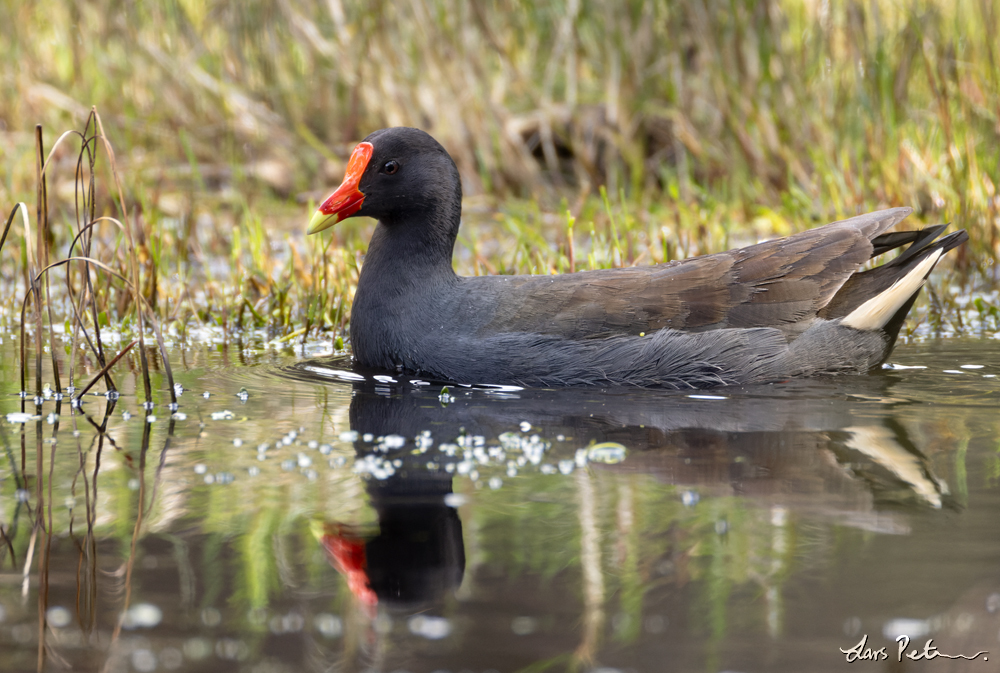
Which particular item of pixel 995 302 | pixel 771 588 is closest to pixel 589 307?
pixel 771 588

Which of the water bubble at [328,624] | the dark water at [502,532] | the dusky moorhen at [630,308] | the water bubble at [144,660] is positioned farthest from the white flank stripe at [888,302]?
the water bubble at [144,660]

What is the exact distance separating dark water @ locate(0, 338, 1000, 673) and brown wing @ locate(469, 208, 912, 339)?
1.16ft

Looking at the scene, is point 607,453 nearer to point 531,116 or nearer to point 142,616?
point 142,616

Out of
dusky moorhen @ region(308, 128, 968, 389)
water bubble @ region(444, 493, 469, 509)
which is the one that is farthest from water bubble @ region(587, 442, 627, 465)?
dusky moorhen @ region(308, 128, 968, 389)

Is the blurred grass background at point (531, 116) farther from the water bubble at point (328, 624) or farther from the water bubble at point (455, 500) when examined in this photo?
the water bubble at point (328, 624)

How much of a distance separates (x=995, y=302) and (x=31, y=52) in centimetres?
768

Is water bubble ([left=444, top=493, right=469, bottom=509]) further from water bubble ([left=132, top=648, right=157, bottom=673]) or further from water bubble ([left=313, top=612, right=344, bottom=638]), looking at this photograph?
water bubble ([left=132, top=648, right=157, bottom=673])

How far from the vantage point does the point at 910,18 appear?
21.8ft

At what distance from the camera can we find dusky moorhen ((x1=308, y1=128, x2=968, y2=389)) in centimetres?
456

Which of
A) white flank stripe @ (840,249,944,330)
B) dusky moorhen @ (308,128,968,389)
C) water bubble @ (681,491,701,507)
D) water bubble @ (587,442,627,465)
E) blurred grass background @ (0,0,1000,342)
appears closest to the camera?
water bubble @ (681,491,701,507)

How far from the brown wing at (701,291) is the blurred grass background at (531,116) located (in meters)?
1.41

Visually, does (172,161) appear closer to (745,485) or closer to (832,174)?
(832,174)

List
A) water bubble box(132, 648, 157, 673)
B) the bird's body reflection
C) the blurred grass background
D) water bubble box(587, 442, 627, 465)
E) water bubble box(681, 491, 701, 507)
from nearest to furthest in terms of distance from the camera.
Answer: water bubble box(132, 648, 157, 673) → the bird's body reflection → water bubble box(681, 491, 701, 507) → water bubble box(587, 442, 627, 465) → the blurred grass background

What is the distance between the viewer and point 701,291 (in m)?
4.68
